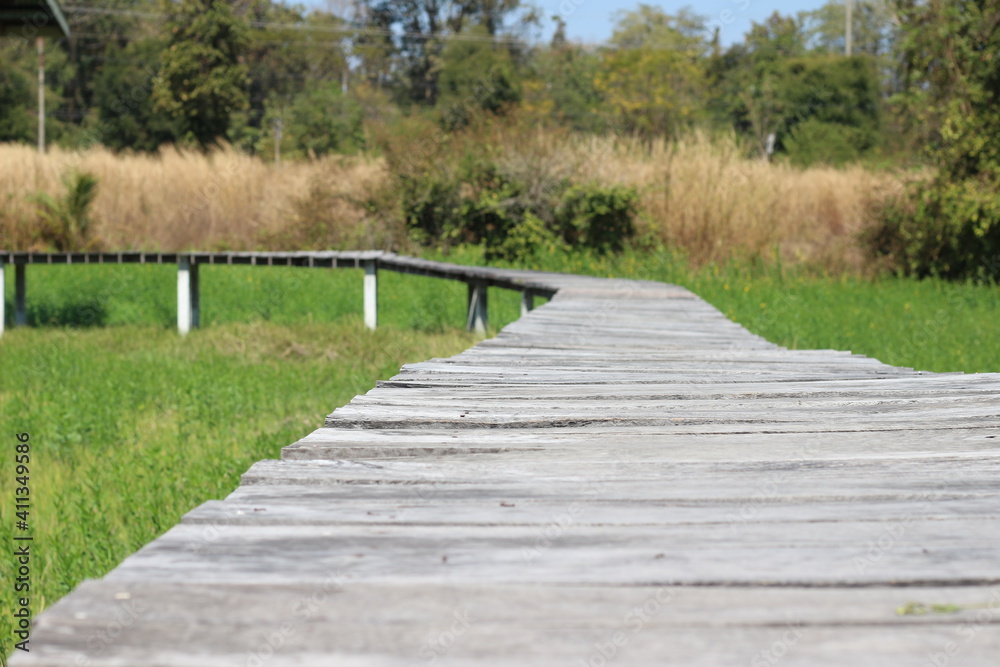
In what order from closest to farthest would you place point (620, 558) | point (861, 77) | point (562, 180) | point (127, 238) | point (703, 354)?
1. point (620, 558)
2. point (703, 354)
3. point (562, 180)
4. point (127, 238)
5. point (861, 77)

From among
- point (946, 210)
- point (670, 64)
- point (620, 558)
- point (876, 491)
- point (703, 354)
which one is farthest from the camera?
point (670, 64)

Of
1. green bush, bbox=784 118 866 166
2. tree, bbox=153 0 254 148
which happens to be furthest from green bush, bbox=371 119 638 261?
tree, bbox=153 0 254 148

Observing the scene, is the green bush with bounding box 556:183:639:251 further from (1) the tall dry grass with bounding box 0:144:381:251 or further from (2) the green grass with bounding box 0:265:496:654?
(1) the tall dry grass with bounding box 0:144:381:251

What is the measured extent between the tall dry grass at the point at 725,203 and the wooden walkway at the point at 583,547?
33.7ft

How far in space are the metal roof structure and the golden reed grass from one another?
6.19 m

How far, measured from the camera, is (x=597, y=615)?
1.22 metres

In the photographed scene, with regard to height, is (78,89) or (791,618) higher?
(78,89)

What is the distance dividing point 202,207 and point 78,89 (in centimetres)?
2885

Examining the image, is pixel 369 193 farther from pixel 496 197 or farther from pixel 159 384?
pixel 159 384

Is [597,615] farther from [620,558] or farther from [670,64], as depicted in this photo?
[670,64]

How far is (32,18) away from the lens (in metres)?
8.13

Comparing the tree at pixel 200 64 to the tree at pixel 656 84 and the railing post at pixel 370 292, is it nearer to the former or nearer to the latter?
the tree at pixel 656 84

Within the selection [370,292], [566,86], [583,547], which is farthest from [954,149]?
[566,86]

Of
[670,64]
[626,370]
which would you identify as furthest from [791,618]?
[670,64]
